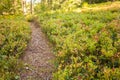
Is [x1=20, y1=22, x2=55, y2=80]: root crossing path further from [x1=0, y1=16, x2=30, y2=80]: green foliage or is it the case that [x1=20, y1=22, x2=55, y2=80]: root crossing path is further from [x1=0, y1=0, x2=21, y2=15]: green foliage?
[x1=0, y1=0, x2=21, y2=15]: green foliage

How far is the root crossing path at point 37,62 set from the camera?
701 centimetres

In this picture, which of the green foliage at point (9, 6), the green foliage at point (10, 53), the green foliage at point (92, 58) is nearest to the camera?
the green foliage at point (92, 58)

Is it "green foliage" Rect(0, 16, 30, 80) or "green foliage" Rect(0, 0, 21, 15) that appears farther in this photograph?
"green foliage" Rect(0, 0, 21, 15)

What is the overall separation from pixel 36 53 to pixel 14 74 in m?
3.11

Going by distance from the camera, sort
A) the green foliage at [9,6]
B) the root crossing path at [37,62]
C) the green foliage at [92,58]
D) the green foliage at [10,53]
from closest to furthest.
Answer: the green foliage at [92,58] < the green foliage at [10,53] < the root crossing path at [37,62] < the green foliage at [9,6]

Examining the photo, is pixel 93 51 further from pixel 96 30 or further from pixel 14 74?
pixel 14 74

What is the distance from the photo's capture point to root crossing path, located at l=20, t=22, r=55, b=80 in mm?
7012

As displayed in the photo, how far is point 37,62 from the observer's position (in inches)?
329

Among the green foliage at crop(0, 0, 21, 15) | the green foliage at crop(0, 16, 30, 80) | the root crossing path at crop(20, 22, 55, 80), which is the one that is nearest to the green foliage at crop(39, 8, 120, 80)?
the root crossing path at crop(20, 22, 55, 80)

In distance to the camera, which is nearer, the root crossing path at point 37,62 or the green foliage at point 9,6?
the root crossing path at point 37,62

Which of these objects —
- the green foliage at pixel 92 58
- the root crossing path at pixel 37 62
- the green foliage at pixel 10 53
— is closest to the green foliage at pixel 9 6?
the green foliage at pixel 10 53

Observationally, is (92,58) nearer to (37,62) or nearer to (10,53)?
(37,62)

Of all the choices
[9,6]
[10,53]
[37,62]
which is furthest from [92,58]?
[9,6]

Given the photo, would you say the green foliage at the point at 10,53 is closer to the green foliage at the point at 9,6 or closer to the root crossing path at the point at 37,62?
the root crossing path at the point at 37,62
